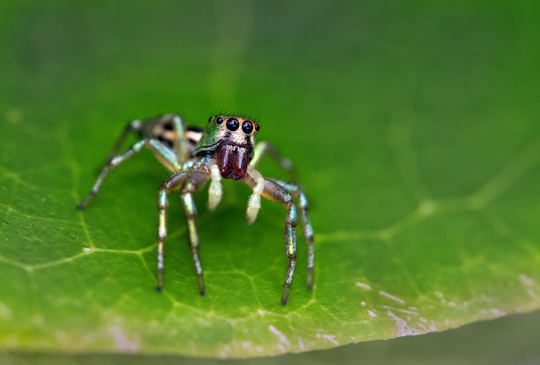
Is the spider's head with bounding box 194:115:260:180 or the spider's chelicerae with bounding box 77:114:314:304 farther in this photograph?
the spider's head with bounding box 194:115:260:180

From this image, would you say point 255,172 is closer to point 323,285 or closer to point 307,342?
point 323,285

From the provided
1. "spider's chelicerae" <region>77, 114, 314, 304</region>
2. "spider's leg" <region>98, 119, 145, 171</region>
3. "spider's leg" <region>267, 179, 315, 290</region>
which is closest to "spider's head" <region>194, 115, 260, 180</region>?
"spider's chelicerae" <region>77, 114, 314, 304</region>

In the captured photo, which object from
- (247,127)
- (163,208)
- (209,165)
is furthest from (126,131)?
(163,208)

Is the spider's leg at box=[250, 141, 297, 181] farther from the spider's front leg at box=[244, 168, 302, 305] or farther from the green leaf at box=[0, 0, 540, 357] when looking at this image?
the spider's front leg at box=[244, 168, 302, 305]

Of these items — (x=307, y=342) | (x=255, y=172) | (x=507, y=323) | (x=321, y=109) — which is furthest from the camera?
(x=321, y=109)

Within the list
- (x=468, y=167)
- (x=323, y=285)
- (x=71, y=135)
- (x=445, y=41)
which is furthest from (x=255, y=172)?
(x=445, y=41)
